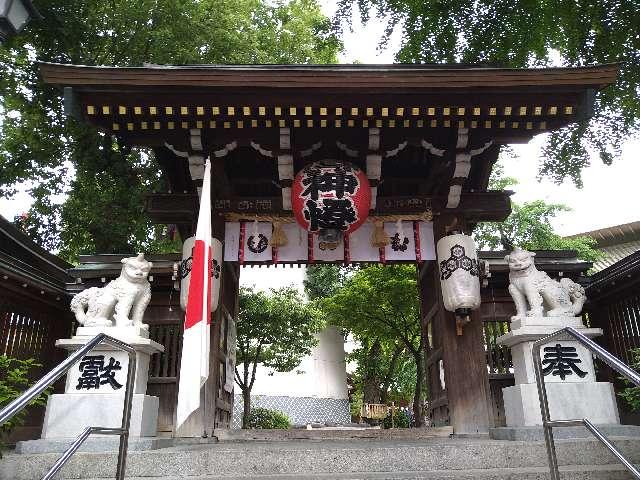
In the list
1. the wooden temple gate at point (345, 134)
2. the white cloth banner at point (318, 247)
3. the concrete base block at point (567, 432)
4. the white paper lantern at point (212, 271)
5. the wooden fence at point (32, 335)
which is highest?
the wooden temple gate at point (345, 134)

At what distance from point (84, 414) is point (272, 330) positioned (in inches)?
474

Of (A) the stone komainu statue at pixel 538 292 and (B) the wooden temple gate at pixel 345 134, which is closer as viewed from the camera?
(B) the wooden temple gate at pixel 345 134

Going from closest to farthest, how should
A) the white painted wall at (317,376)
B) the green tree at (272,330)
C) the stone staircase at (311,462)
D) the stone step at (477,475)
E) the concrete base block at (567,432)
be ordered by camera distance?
the stone step at (477,475) < the stone staircase at (311,462) < the concrete base block at (567,432) < the green tree at (272,330) < the white painted wall at (317,376)

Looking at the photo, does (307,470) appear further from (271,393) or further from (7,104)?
(271,393)

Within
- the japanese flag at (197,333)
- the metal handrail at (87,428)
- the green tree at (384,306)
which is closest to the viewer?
the metal handrail at (87,428)

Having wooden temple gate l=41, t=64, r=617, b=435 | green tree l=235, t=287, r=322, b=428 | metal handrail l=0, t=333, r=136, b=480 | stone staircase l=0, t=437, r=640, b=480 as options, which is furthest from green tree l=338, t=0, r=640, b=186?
green tree l=235, t=287, r=322, b=428

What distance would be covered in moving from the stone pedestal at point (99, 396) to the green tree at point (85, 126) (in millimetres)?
7349

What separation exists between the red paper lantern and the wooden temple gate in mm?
343

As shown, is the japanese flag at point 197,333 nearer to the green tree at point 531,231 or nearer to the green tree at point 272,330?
the green tree at point 272,330

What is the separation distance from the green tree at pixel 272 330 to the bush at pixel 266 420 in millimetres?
842

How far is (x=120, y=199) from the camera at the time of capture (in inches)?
500

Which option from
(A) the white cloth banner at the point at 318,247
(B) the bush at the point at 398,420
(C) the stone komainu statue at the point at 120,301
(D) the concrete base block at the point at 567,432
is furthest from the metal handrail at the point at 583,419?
(B) the bush at the point at 398,420

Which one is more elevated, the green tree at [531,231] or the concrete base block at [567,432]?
the green tree at [531,231]

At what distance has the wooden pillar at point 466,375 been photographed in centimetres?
681
